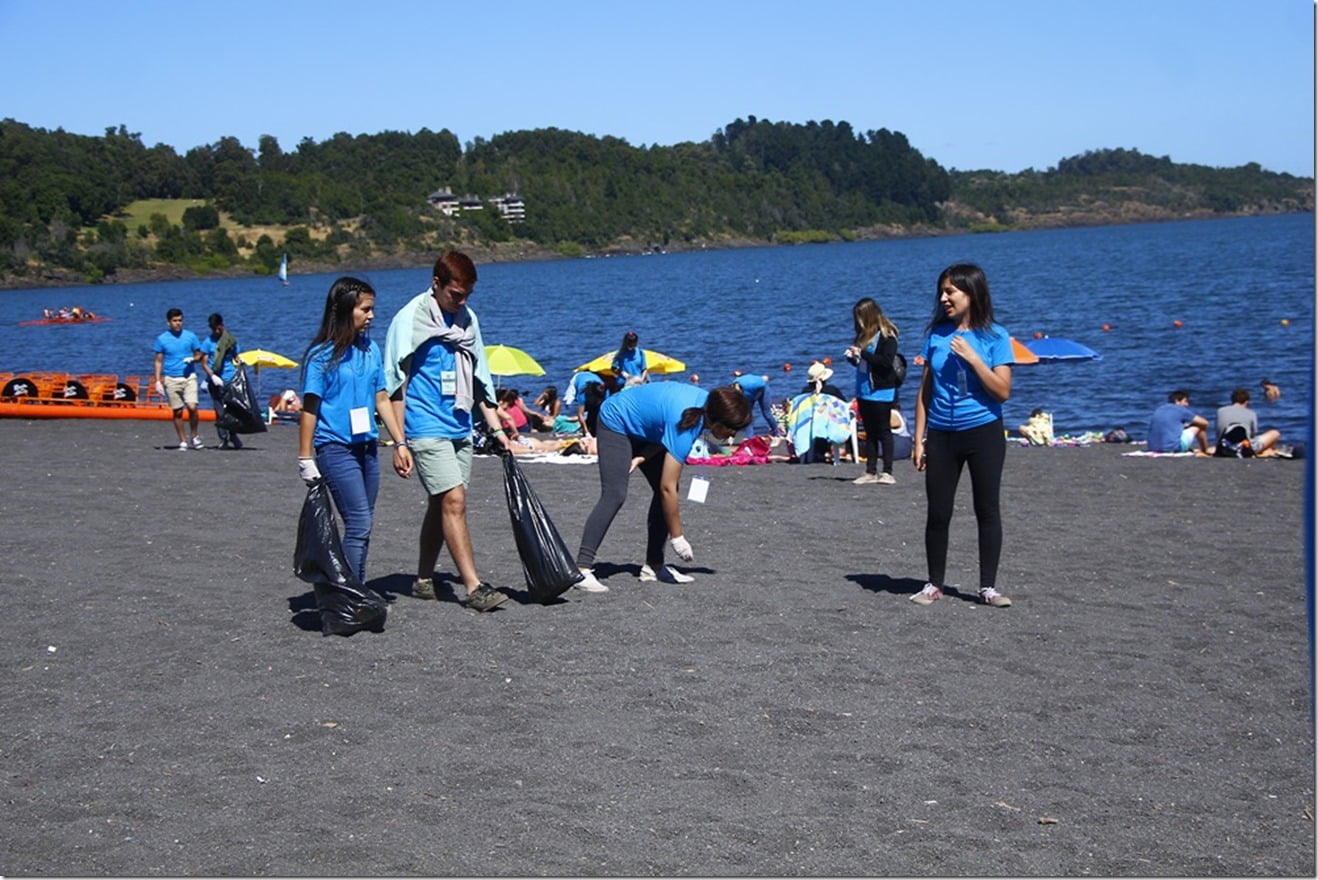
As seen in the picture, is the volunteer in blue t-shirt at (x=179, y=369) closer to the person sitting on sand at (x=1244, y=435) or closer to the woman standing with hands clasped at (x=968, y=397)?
the woman standing with hands clasped at (x=968, y=397)

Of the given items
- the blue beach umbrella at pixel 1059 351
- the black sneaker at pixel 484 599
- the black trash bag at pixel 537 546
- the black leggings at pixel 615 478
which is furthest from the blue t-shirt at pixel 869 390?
the blue beach umbrella at pixel 1059 351

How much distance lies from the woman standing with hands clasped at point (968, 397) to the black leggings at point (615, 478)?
1.49m

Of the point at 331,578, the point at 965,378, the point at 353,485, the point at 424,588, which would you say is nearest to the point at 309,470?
the point at 353,485

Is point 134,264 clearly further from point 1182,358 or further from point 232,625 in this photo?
point 232,625

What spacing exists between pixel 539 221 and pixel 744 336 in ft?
491

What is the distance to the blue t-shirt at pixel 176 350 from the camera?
17.2m

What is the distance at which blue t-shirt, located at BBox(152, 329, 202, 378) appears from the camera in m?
17.2

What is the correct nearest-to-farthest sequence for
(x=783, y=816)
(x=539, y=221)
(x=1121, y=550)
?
(x=783, y=816)
(x=1121, y=550)
(x=539, y=221)

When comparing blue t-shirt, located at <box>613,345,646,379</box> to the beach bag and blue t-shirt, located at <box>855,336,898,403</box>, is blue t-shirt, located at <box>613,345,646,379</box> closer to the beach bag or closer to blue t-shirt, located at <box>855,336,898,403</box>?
blue t-shirt, located at <box>855,336,898,403</box>

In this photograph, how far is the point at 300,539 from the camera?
24.1ft

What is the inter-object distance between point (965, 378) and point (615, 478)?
6.50 feet

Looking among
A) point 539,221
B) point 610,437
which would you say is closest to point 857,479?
point 610,437

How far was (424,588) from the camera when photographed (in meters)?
8.14

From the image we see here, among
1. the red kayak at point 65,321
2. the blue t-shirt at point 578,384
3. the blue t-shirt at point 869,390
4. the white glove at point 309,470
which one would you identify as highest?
the white glove at point 309,470
